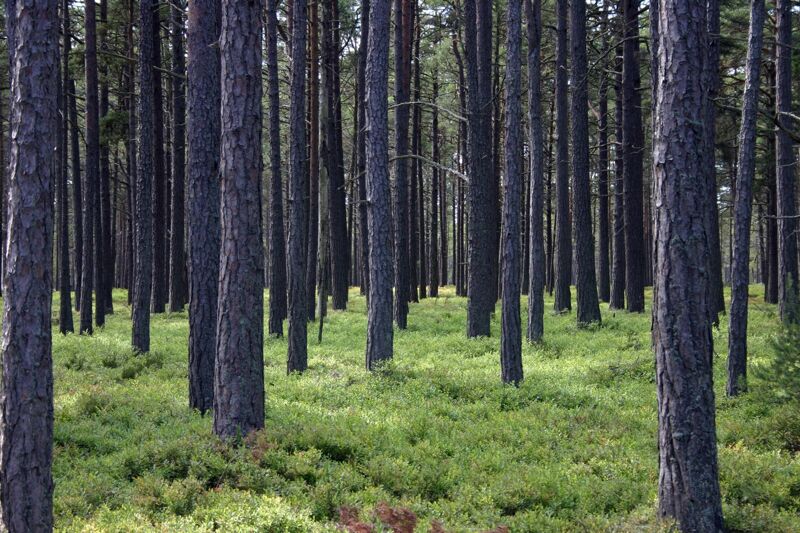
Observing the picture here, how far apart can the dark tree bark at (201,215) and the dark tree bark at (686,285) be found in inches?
258

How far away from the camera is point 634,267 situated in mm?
21969

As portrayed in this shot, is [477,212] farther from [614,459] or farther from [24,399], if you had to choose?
[24,399]

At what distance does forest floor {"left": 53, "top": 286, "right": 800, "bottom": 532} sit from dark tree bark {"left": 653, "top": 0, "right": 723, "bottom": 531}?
544 millimetres

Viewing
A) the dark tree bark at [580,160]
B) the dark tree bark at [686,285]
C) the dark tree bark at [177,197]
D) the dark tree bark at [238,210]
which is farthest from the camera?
the dark tree bark at [177,197]

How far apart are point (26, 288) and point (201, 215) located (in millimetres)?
5132

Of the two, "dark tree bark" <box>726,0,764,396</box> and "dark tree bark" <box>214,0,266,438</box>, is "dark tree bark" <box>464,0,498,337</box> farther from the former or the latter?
"dark tree bark" <box>214,0,266,438</box>

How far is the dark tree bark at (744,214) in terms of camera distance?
1055 centimetres

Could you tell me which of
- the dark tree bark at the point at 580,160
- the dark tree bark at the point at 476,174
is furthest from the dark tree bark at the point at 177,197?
the dark tree bark at the point at 580,160

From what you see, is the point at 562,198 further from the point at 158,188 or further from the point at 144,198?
the point at 158,188

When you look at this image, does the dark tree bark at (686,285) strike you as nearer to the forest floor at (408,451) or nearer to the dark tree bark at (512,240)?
the forest floor at (408,451)

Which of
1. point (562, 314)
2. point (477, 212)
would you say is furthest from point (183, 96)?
point (562, 314)

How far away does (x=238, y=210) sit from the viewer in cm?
835

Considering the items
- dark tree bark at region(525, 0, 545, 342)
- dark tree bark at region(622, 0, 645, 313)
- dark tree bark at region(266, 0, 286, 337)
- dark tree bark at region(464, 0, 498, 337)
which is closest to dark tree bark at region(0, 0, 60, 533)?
dark tree bark at region(266, 0, 286, 337)

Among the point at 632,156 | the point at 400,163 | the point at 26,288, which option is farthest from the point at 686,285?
the point at 632,156
